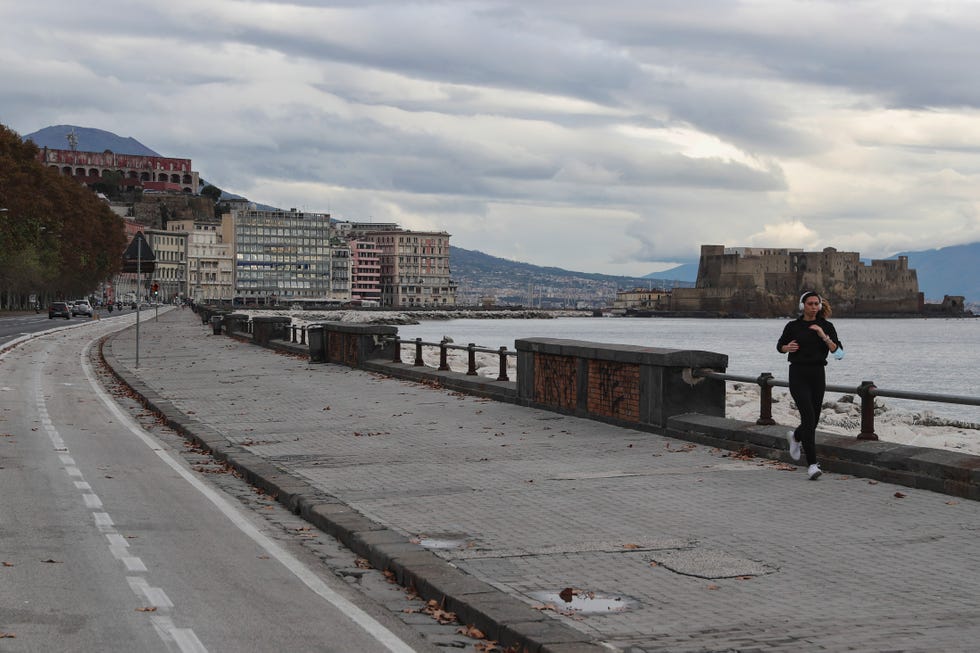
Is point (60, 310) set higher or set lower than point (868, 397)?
lower

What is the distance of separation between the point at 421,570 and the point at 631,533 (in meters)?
1.91

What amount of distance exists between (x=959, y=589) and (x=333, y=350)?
90.1ft

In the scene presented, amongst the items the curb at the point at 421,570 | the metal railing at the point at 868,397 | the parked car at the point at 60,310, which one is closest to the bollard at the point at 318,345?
the curb at the point at 421,570

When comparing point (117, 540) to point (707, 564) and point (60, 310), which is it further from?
point (60, 310)

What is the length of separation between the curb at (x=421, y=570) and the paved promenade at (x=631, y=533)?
19 millimetres

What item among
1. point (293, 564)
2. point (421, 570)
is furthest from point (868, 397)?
point (293, 564)

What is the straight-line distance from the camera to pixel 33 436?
17.3m

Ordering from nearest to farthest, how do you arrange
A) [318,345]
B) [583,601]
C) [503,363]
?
[583,601]
[503,363]
[318,345]

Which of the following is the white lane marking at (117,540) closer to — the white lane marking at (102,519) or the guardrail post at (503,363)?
the white lane marking at (102,519)

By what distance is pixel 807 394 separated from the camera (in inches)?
501

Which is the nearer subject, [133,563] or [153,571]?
[153,571]

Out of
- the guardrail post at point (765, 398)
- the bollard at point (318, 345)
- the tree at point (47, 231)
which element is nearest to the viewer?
the guardrail post at point (765, 398)

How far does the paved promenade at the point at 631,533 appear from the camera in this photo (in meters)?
6.80

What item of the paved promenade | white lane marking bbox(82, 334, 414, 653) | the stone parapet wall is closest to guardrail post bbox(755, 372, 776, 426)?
the paved promenade
